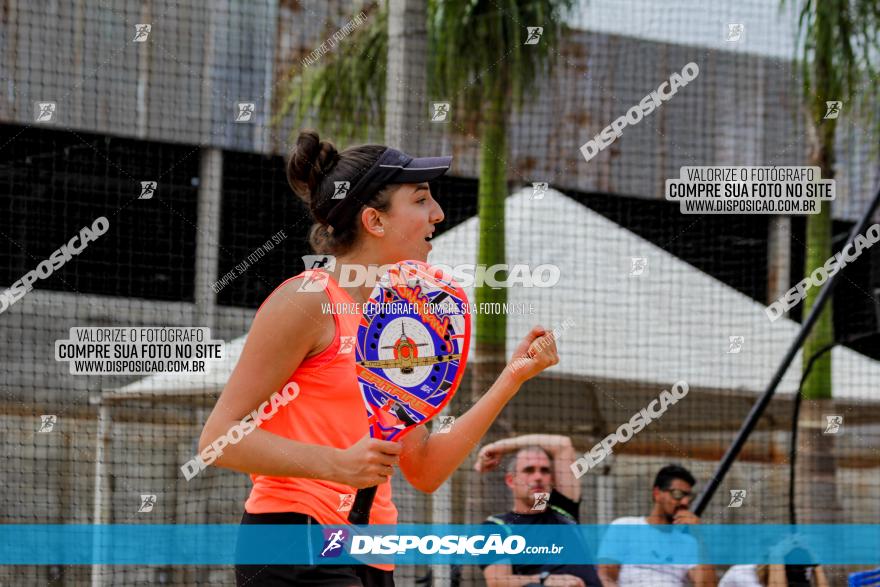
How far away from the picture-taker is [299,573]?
2.31 meters

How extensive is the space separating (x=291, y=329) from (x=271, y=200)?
20.3 ft

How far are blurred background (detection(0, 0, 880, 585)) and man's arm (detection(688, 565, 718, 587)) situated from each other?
1010 millimetres

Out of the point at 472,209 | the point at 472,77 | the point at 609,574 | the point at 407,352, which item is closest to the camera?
the point at 407,352

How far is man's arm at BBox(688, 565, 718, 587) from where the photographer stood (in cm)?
537

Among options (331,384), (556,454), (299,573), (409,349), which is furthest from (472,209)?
(299,573)

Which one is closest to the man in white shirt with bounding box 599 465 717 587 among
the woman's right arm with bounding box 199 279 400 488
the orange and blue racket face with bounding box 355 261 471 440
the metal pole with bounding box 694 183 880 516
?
the metal pole with bounding box 694 183 880 516

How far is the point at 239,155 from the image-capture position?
8.52 metres

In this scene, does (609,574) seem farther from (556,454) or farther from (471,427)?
(471,427)

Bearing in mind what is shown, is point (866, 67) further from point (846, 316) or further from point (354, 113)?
point (354, 113)

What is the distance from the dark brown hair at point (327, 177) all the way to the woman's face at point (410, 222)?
28 mm

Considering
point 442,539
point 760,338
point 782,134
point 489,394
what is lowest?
point 442,539

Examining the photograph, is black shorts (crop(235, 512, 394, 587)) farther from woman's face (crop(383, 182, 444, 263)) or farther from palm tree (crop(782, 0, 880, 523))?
palm tree (crop(782, 0, 880, 523))

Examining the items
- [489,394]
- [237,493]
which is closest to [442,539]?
[237,493]

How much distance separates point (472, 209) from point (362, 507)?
6.28 meters
